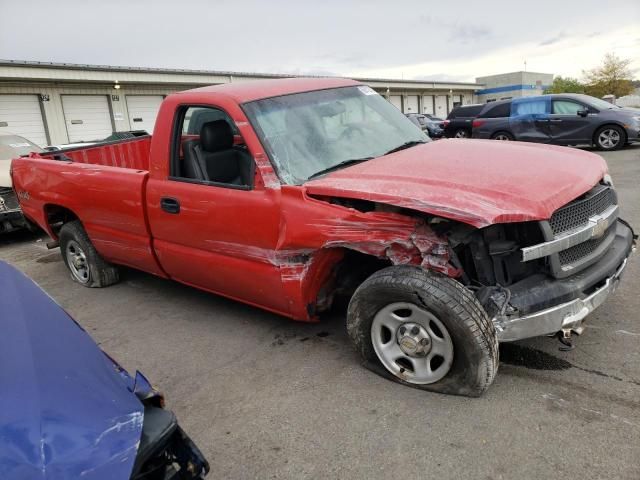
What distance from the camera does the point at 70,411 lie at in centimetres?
143

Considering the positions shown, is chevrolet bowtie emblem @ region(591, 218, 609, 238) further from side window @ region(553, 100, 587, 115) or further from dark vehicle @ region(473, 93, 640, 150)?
side window @ region(553, 100, 587, 115)

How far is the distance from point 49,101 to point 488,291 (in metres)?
20.9

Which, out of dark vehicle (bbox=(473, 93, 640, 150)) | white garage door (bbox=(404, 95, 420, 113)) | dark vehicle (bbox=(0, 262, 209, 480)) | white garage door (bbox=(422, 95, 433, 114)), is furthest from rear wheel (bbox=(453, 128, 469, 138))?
white garage door (bbox=(422, 95, 433, 114))

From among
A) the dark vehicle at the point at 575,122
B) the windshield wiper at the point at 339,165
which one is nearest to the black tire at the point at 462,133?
the dark vehicle at the point at 575,122

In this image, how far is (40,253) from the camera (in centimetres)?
714

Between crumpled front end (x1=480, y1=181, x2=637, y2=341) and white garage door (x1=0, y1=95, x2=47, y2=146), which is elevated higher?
white garage door (x1=0, y1=95, x2=47, y2=146)

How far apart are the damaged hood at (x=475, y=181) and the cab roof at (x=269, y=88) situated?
0.86 metres

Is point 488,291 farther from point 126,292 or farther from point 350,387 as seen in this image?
point 126,292

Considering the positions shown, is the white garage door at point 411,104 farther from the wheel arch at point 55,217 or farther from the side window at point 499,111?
the wheel arch at point 55,217

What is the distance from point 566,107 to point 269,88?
12382mm

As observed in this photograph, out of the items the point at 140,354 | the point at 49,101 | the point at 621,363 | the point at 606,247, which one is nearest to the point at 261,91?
the point at 140,354

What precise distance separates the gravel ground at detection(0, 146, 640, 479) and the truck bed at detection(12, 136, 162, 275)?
76 centimetres

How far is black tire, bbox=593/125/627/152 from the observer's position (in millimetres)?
13359

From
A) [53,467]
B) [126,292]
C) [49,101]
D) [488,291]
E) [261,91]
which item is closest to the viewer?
[53,467]
